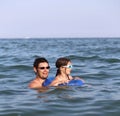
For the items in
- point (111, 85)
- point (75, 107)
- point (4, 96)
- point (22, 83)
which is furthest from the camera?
point (22, 83)

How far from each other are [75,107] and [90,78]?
5031 millimetres

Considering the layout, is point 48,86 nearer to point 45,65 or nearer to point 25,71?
point 45,65

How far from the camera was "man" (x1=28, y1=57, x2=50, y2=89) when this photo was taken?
A: 9008mm

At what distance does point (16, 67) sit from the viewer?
1609 cm

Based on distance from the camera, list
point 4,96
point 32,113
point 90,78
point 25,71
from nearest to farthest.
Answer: point 32,113, point 4,96, point 90,78, point 25,71

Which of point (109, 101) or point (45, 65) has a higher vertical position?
point (45, 65)

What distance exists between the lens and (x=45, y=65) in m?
8.99

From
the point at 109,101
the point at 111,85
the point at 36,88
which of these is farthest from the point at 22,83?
the point at 109,101

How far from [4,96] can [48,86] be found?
1.14 metres

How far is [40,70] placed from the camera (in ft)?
29.8

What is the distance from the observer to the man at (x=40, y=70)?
9.01 metres

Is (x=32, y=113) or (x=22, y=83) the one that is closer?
(x=32, y=113)

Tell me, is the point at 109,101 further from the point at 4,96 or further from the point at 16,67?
the point at 16,67

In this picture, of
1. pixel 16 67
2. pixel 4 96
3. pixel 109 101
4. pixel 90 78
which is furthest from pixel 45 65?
pixel 16 67
